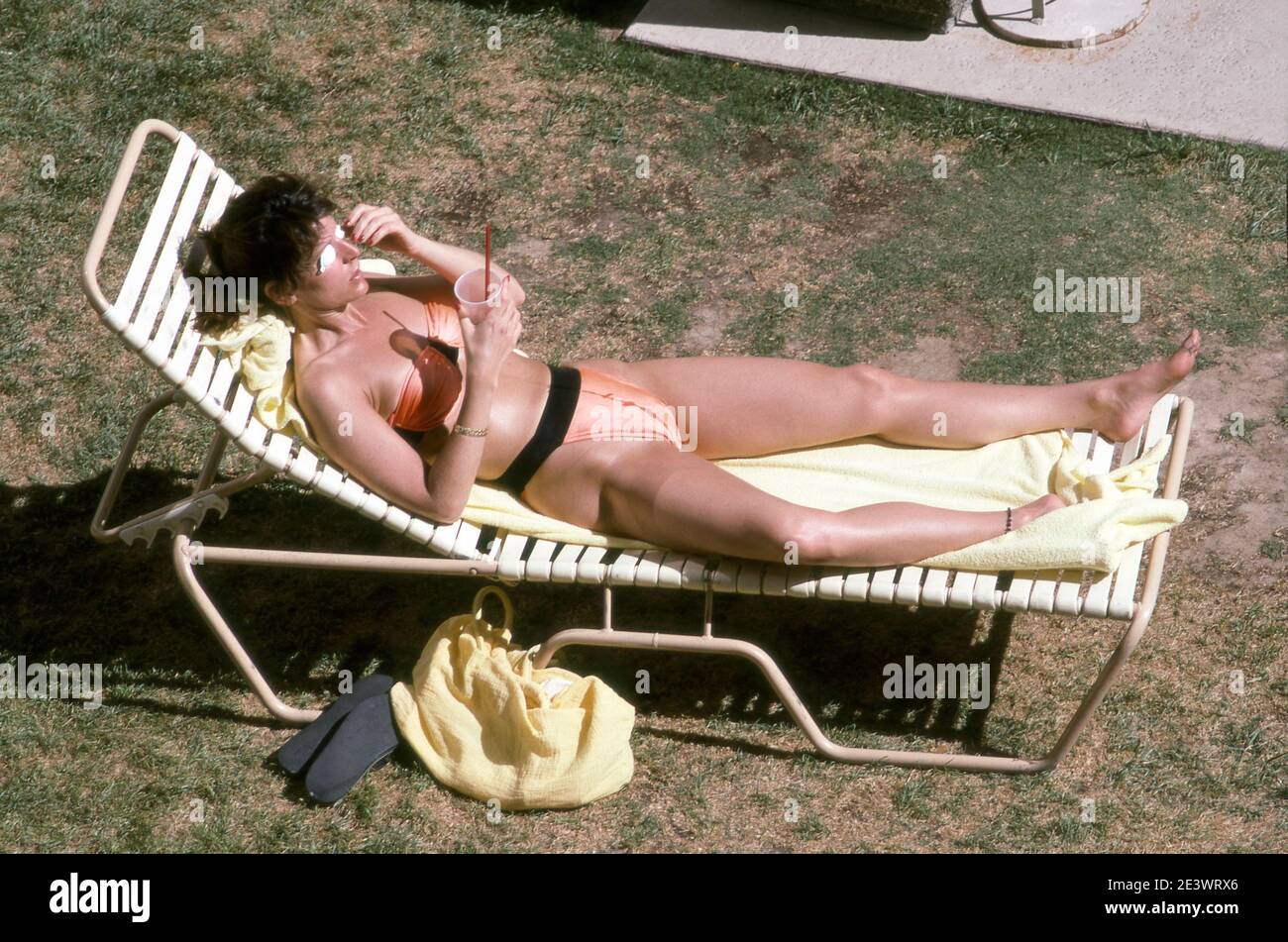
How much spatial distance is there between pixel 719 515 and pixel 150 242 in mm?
1542

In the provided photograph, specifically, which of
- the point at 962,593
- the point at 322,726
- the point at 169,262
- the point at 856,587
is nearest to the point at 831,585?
the point at 856,587

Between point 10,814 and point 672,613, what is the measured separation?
182cm

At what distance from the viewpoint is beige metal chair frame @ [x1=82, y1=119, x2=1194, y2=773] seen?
3463mm

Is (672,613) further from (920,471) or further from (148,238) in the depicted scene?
(148,238)

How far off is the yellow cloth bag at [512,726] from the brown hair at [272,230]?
1.03 metres

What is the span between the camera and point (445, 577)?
4375 millimetres

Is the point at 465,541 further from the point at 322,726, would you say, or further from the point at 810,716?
the point at 810,716

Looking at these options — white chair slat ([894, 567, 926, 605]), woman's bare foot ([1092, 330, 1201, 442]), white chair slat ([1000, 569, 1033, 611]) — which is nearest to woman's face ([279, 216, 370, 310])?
white chair slat ([894, 567, 926, 605])

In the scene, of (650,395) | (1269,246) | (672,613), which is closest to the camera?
(650,395)

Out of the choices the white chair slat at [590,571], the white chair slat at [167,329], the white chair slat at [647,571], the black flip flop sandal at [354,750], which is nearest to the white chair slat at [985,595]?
the white chair slat at [647,571]

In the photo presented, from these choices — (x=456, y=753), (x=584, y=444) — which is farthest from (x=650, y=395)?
(x=456, y=753)

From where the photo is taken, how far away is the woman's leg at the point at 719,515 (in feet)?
11.5

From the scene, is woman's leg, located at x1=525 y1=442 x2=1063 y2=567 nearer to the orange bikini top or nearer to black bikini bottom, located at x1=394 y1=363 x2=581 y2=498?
black bikini bottom, located at x1=394 y1=363 x2=581 y2=498

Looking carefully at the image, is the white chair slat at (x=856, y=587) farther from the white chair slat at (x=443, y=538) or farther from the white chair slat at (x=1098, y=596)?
the white chair slat at (x=443, y=538)
